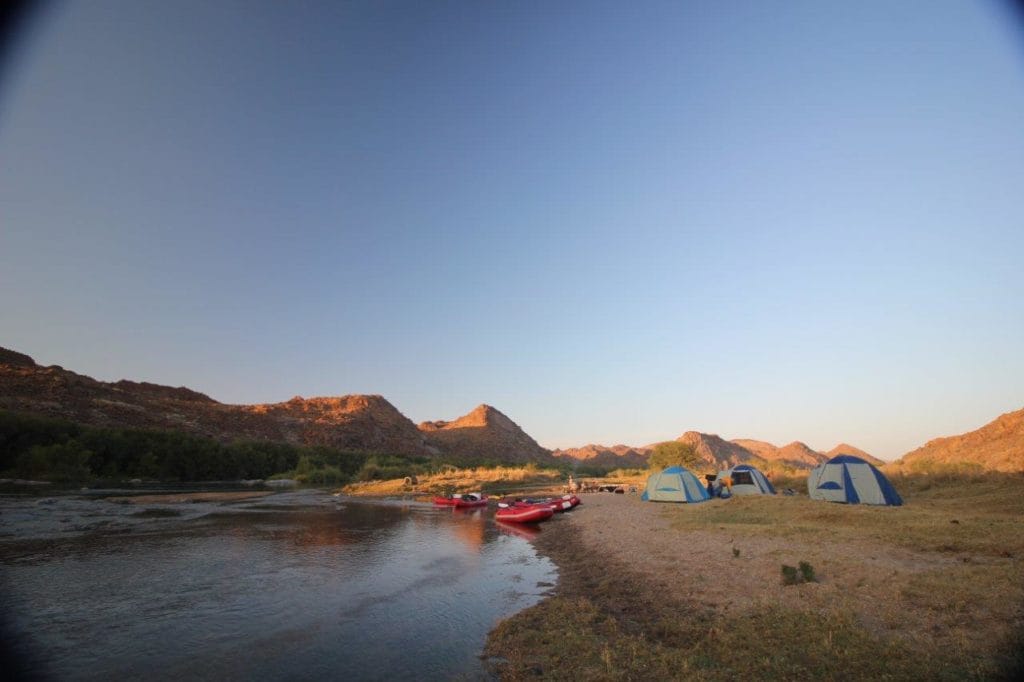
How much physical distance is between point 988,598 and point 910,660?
3.29 metres

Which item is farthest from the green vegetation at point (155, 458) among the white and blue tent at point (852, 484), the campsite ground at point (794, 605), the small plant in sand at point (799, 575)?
the small plant in sand at point (799, 575)

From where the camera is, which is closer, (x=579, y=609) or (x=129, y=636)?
(x=129, y=636)

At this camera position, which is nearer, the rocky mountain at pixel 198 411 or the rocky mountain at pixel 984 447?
the rocky mountain at pixel 984 447

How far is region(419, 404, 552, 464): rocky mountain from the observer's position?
123438 millimetres

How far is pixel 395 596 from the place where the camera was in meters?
13.3

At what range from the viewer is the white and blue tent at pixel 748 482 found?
28202 millimetres

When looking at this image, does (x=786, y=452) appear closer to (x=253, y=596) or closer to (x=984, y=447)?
(x=984, y=447)

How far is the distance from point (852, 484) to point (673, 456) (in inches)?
1168

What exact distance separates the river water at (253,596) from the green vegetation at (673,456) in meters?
32.3

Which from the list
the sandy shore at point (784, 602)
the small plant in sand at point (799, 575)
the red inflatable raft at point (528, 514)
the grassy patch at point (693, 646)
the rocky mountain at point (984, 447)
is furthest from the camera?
the rocky mountain at point (984, 447)

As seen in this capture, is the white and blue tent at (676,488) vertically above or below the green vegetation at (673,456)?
below

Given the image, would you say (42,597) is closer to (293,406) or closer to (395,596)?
(395,596)

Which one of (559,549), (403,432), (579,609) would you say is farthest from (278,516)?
(403,432)

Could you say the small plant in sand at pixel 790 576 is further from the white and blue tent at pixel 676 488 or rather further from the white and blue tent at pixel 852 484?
the white and blue tent at pixel 676 488
